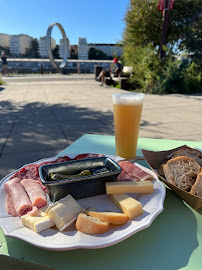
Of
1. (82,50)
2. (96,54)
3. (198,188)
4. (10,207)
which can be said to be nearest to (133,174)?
(198,188)

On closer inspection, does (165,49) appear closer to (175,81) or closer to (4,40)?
(175,81)

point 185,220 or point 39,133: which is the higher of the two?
point 185,220

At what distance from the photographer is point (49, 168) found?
2.93 feet

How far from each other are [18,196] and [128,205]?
1.26ft

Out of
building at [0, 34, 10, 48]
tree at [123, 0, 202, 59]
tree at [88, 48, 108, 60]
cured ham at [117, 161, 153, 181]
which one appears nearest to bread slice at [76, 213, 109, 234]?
cured ham at [117, 161, 153, 181]

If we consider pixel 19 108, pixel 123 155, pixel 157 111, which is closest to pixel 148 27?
pixel 157 111

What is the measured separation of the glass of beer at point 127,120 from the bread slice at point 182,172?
434 millimetres

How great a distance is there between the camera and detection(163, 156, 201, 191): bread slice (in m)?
0.87

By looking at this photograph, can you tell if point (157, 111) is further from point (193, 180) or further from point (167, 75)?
point (193, 180)

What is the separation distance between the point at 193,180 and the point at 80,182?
17.3 inches

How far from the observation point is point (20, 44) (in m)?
71.9

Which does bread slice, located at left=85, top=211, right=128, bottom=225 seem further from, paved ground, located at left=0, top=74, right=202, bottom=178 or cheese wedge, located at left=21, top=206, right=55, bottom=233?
paved ground, located at left=0, top=74, right=202, bottom=178

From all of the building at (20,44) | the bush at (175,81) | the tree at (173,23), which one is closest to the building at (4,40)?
the building at (20,44)

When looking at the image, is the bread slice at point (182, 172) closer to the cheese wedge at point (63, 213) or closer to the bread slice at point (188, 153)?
the bread slice at point (188, 153)
